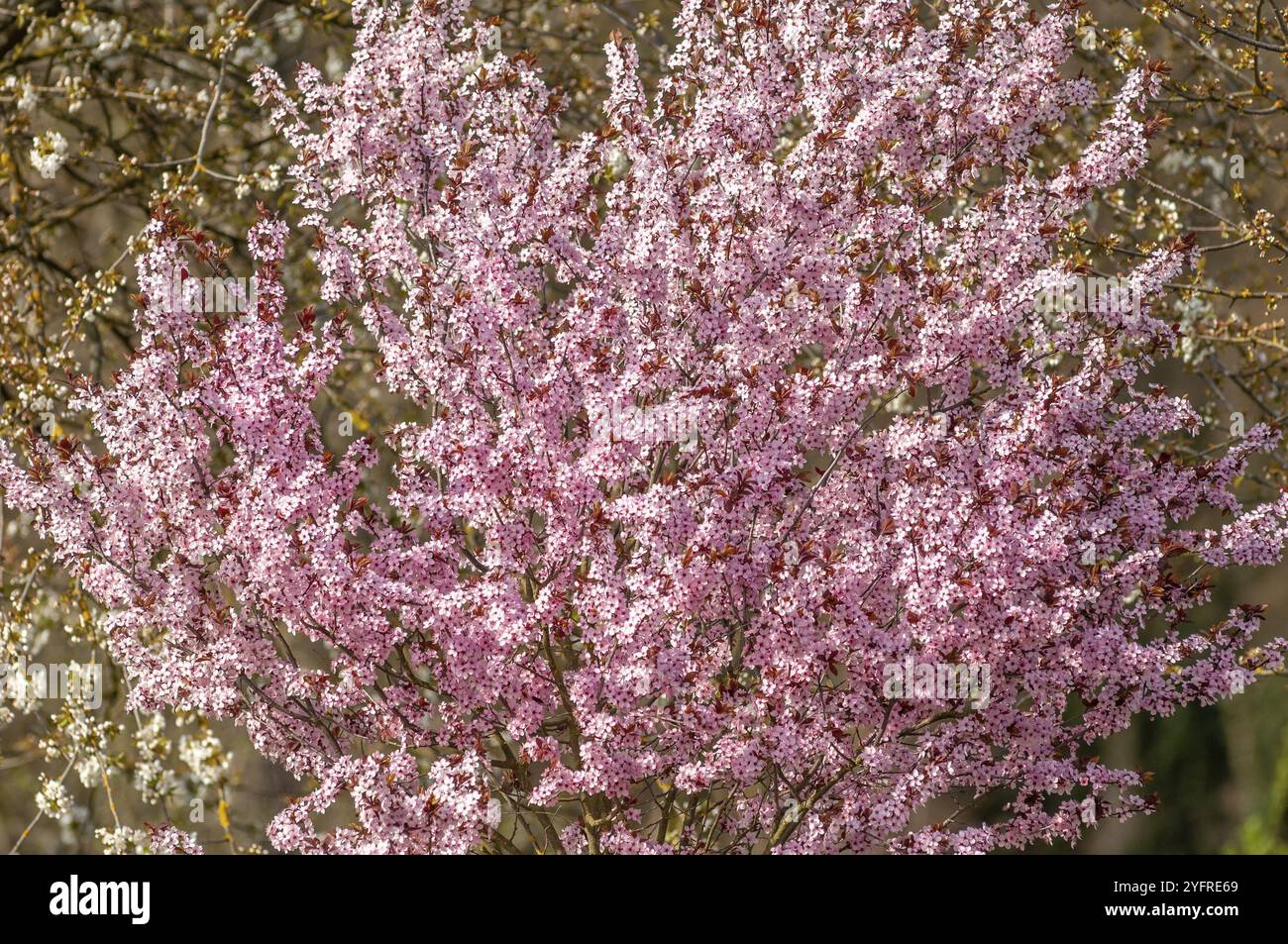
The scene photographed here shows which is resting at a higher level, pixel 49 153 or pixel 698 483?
pixel 49 153

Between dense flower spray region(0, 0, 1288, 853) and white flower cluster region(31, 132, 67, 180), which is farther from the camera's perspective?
white flower cluster region(31, 132, 67, 180)

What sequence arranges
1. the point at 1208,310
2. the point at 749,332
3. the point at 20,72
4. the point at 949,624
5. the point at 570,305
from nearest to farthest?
1. the point at 949,624
2. the point at 749,332
3. the point at 570,305
4. the point at 1208,310
5. the point at 20,72

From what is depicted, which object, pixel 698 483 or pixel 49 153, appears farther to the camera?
pixel 49 153

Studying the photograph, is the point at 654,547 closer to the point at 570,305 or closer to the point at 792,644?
the point at 792,644

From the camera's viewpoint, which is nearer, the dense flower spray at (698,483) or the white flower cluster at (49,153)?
the dense flower spray at (698,483)

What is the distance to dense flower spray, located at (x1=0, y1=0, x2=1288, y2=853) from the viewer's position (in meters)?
6.22

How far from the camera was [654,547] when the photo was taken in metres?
6.18

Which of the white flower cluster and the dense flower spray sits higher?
the white flower cluster

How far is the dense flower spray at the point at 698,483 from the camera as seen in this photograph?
Result: 6.22 m

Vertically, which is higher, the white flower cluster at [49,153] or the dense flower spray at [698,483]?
the white flower cluster at [49,153]

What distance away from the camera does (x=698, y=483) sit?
6348 mm
